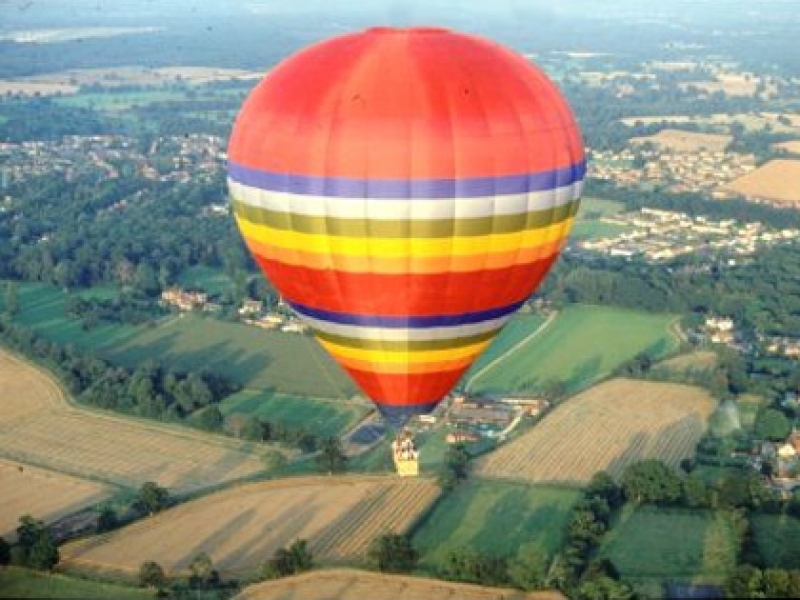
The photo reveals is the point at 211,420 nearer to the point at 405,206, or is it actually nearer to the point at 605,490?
the point at 605,490

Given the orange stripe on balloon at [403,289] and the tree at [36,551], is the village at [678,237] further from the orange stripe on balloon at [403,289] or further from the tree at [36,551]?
the orange stripe on balloon at [403,289]

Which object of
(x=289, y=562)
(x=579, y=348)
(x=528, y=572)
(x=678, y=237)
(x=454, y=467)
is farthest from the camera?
(x=678, y=237)

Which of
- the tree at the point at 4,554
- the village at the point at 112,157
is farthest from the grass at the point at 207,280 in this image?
the village at the point at 112,157

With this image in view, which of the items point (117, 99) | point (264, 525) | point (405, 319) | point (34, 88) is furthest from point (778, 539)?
point (34, 88)

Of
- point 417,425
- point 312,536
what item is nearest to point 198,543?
point 312,536

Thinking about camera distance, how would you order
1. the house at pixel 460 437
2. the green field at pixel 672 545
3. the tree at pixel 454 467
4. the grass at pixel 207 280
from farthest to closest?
the grass at pixel 207 280 < the house at pixel 460 437 < the tree at pixel 454 467 < the green field at pixel 672 545
